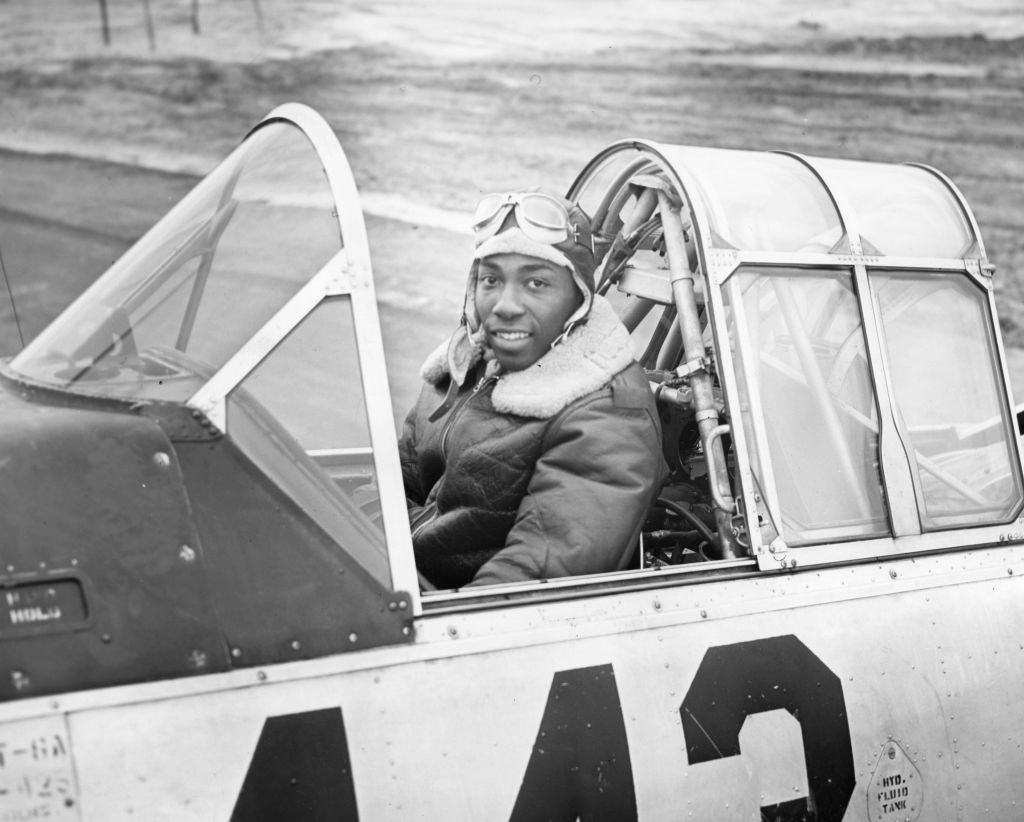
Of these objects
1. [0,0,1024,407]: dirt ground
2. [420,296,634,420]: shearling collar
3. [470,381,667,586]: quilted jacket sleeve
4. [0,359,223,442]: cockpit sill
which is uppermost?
[0,0,1024,407]: dirt ground

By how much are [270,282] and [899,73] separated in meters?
6.83

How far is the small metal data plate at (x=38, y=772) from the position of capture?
177 centimetres

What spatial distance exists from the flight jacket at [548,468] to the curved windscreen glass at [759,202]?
0.40 m

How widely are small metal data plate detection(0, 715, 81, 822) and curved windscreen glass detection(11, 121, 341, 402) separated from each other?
0.64 meters

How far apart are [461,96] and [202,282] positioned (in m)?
5.04

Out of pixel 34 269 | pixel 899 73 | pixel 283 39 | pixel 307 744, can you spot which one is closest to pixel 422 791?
pixel 307 744

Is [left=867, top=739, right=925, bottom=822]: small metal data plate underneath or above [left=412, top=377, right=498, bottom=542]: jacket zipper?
underneath

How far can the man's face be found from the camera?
2902 millimetres

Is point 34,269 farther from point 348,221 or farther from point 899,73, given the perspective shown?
point 899,73

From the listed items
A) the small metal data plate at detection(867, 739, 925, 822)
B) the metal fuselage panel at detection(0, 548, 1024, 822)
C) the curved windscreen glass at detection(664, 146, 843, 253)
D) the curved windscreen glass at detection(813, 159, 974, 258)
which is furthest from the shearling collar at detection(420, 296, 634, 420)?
the small metal data plate at detection(867, 739, 925, 822)

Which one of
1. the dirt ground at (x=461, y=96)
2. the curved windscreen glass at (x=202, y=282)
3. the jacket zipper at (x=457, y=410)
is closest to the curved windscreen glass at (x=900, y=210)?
the jacket zipper at (x=457, y=410)

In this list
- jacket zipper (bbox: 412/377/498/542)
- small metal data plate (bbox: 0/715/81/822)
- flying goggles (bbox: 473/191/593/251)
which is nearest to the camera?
small metal data plate (bbox: 0/715/81/822)

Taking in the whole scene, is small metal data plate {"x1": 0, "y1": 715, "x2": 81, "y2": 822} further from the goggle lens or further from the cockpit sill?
the goggle lens

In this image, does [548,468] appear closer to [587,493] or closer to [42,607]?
[587,493]
